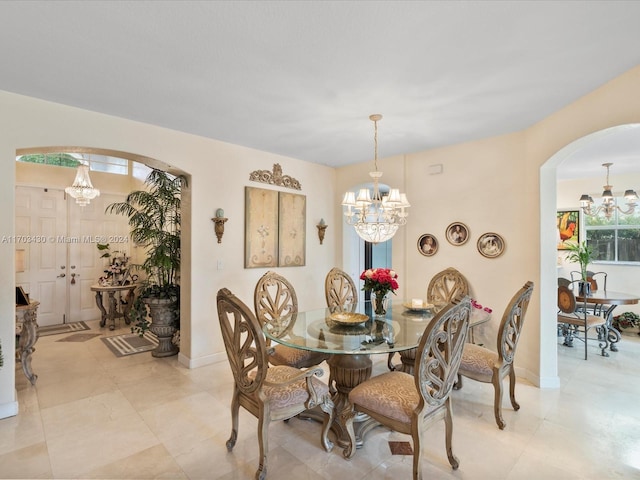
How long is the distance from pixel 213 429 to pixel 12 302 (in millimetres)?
1963

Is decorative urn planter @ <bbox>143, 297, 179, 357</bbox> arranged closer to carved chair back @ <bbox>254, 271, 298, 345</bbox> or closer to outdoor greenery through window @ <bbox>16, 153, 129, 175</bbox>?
carved chair back @ <bbox>254, 271, 298, 345</bbox>

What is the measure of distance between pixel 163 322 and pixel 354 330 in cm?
268

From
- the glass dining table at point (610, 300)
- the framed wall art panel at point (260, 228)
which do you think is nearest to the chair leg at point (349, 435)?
the framed wall art panel at point (260, 228)

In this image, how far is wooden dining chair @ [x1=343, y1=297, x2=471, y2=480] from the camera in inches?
70.0

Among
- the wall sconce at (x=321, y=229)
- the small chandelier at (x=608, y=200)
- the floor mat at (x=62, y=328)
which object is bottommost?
the floor mat at (x=62, y=328)

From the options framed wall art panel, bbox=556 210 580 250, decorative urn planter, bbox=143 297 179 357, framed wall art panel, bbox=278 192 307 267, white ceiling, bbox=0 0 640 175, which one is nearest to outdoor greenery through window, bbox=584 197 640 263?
framed wall art panel, bbox=556 210 580 250

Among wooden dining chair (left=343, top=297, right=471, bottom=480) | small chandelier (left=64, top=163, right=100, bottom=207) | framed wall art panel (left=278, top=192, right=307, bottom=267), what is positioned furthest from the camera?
small chandelier (left=64, top=163, right=100, bottom=207)

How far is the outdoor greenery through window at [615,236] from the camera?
5275 millimetres

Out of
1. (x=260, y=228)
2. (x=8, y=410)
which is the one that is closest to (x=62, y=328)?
(x=8, y=410)

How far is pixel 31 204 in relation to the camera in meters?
5.10

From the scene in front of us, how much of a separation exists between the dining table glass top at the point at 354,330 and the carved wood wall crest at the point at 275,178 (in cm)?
198

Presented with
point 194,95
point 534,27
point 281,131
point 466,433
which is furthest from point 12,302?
point 534,27

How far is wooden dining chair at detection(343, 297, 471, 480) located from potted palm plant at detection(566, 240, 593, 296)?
339 cm

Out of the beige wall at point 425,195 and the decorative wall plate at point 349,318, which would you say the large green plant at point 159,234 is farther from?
the decorative wall plate at point 349,318
